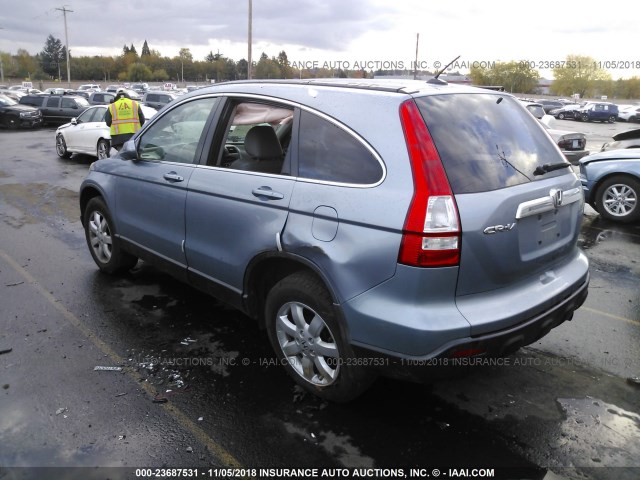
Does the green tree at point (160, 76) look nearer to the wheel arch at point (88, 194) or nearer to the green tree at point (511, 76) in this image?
the green tree at point (511, 76)

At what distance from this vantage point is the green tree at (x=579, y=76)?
9475 cm

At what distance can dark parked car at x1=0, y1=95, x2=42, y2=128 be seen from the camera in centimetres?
2362

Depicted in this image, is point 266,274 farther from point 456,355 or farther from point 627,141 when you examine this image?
point 627,141

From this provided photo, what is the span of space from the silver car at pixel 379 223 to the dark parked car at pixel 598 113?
46.6 metres

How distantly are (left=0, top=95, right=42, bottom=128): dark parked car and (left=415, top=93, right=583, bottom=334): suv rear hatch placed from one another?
1006 inches

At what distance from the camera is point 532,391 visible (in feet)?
10.7

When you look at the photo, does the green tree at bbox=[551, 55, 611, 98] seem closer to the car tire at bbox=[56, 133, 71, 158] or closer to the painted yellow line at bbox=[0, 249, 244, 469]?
the car tire at bbox=[56, 133, 71, 158]

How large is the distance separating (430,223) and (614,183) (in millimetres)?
6694

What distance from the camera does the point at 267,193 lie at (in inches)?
123

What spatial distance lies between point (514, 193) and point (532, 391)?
4.48 ft

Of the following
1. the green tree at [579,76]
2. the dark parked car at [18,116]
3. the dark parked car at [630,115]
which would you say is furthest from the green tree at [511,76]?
the dark parked car at [18,116]

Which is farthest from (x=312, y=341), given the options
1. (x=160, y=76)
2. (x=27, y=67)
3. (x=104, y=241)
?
(x=27, y=67)

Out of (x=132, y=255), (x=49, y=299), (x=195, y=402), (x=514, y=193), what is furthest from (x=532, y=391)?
(x=49, y=299)

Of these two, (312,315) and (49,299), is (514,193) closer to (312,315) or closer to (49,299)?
(312,315)
